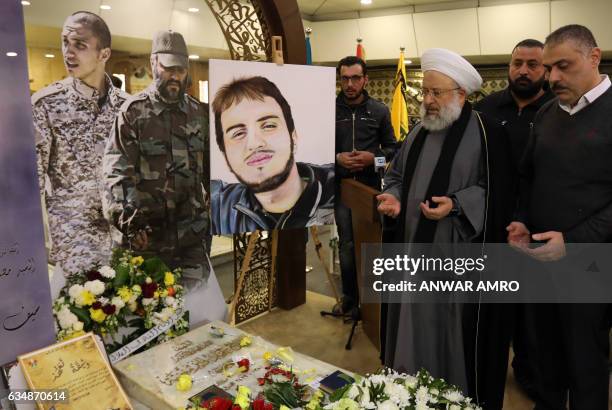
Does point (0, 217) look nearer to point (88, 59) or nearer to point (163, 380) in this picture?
point (163, 380)

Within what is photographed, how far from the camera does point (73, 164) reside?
89.0 inches

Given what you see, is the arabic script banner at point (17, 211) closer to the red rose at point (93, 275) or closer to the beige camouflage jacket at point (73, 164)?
the red rose at point (93, 275)

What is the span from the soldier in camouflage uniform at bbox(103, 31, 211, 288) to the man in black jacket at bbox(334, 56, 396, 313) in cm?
98

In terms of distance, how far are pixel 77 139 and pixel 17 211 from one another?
86 cm

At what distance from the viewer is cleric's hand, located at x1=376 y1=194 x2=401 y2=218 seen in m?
2.28

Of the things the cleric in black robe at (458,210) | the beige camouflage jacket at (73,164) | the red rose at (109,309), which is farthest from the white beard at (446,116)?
the red rose at (109,309)

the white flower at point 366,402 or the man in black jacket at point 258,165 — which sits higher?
the man in black jacket at point 258,165

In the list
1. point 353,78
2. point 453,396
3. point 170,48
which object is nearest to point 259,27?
point 353,78

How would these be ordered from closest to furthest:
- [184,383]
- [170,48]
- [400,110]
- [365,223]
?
[184,383], [170,48], [365,223], [400,110]

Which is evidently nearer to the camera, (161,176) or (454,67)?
(454,67)

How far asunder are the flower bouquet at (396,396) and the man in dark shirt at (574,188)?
91 centimetres

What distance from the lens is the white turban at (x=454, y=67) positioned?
83.7 inches

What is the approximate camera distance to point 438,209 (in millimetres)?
2045

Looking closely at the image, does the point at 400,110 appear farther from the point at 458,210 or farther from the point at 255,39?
the point at 458,210
